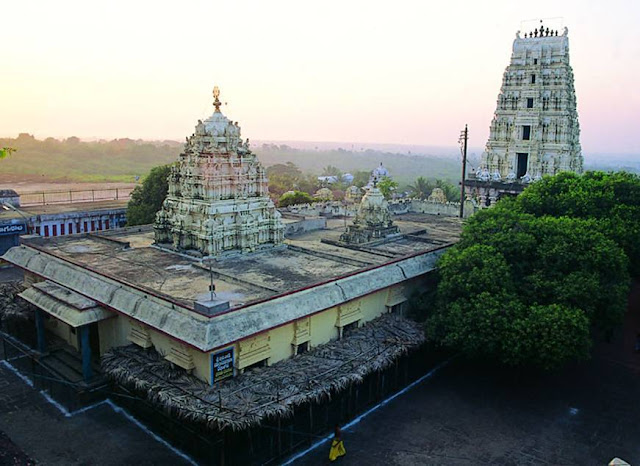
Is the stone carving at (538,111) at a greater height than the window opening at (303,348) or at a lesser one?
greater

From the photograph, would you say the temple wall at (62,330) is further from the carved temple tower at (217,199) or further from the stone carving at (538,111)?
the stone carving at (538,111)

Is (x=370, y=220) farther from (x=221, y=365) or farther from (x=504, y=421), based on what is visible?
(x=221, y=365)

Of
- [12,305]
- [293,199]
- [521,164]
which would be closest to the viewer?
[12,305]

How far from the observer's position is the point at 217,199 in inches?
968

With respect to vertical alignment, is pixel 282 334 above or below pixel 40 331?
above

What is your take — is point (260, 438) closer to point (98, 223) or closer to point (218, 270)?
point (218, 270)

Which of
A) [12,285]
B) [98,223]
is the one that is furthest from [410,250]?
[98,223]

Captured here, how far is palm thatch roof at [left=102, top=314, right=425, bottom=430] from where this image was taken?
562 inches

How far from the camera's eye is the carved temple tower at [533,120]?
41438 mm

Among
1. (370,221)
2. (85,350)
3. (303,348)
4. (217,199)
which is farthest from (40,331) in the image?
(370,221)

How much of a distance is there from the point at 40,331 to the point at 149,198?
22.9 meters

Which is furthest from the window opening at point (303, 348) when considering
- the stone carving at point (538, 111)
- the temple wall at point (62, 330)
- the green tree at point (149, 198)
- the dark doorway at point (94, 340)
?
the stone carving at point (538, 111)

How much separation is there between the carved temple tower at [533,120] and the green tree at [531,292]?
71.0 ft

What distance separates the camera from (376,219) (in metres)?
28.2
